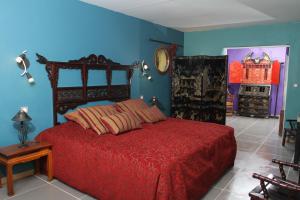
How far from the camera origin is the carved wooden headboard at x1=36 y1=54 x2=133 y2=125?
3.47 metres

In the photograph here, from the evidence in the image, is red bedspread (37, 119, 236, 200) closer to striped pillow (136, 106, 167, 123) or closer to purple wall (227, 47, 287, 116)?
striped pillow (136, 106, 167, 123)

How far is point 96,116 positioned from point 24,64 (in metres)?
1.17

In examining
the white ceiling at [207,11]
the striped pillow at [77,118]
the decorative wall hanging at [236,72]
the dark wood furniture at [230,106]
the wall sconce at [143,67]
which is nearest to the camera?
the striped pillow at [77,118]

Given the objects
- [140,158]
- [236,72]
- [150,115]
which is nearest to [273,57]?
[236,72]

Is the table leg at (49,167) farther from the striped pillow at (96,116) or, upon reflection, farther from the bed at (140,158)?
the striped pillow at (96,116)

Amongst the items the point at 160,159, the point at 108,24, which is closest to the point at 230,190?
the point at 160,159

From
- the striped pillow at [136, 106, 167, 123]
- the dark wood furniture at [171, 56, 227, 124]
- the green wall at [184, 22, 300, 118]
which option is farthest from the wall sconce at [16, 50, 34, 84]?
the green wall at [184, 22, 300, 118]

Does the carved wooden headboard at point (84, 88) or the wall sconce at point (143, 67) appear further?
the wall sconce at point (143, 67)

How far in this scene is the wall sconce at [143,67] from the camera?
492 centimetres

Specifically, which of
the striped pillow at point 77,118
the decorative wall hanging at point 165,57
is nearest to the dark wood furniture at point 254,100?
the decorative wall hanging at point 165,57

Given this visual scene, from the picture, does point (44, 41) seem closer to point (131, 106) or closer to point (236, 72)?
point (131, 106)

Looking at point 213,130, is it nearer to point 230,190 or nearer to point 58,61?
point 230,190

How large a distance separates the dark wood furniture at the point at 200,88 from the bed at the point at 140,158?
5.77 ft

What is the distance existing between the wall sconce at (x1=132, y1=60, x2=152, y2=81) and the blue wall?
35cm
